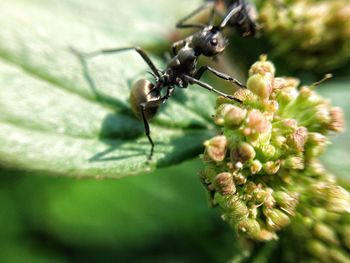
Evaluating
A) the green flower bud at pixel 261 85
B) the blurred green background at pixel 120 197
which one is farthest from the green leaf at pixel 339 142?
the green flower bud at pixel 261 85

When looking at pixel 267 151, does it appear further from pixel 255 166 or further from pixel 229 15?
pixel 229 15

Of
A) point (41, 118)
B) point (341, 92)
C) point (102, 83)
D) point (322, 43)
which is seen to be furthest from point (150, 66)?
point (341, 92)

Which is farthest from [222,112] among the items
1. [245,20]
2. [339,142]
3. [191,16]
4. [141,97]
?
[339,142]

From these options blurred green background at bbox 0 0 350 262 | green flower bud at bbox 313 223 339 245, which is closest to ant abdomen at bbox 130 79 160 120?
blurred green background at bbox 0 0 350 262

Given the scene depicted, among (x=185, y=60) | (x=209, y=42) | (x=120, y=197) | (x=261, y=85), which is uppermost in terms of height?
(x=209, y=42)

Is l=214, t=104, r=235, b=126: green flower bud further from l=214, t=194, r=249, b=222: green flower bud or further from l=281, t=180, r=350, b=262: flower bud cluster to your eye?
l=281, t=180, r=350, b=262: flower bud cluster

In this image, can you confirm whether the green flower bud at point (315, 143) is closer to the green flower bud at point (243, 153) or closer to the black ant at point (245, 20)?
the green flower bud at point (243, 153)

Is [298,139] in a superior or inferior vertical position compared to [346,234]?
superior
